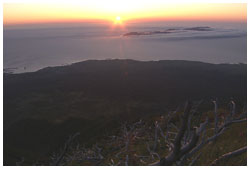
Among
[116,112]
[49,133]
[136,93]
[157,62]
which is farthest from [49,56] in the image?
[49,133]

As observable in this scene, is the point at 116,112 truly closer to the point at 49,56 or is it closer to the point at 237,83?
the point at 237,83

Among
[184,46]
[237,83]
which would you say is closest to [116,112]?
[237,83]

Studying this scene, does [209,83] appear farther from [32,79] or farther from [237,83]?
[32,79]

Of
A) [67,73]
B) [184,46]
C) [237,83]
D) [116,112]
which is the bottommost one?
[116,112]

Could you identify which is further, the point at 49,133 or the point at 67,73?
the point at 67,73

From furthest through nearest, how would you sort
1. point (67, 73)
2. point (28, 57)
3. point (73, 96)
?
point (28, 57) < point (67, 73) < point (73, 96)

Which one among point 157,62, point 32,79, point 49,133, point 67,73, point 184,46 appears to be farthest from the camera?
point 184,46

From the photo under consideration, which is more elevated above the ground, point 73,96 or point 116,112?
point 73,96
